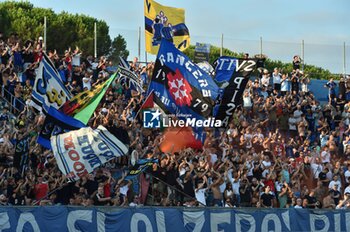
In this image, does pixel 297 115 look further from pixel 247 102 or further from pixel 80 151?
pixel 80 151

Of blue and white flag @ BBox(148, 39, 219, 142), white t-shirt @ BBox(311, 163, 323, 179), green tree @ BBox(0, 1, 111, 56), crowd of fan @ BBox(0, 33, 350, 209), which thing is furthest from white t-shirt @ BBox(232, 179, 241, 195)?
green tree @ BBox(0, 1, 111, 56)

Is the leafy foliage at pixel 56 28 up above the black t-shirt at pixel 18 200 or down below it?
above

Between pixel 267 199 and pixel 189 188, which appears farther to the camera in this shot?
pixel 267 199

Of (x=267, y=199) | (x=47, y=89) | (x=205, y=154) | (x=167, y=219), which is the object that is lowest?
(x=167, y=219)

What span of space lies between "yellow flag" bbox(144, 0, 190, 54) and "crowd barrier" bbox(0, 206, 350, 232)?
10.7 meters

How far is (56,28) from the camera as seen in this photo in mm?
55906

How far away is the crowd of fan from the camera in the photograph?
78.9 ft

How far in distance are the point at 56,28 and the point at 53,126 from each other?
3486 cm

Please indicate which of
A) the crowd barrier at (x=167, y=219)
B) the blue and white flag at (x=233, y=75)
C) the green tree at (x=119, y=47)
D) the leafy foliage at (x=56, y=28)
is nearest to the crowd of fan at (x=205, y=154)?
the crowd barrier at (x=167, y=219)

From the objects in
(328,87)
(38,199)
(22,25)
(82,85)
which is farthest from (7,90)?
(22,25)

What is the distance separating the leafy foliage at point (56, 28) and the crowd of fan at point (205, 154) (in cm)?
1654

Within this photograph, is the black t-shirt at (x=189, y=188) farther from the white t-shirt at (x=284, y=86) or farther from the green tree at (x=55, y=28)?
the green tree at (x=55, y=28)

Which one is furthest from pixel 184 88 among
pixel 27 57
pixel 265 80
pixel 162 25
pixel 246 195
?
pixel 265 80

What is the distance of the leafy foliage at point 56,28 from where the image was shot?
51.8m
